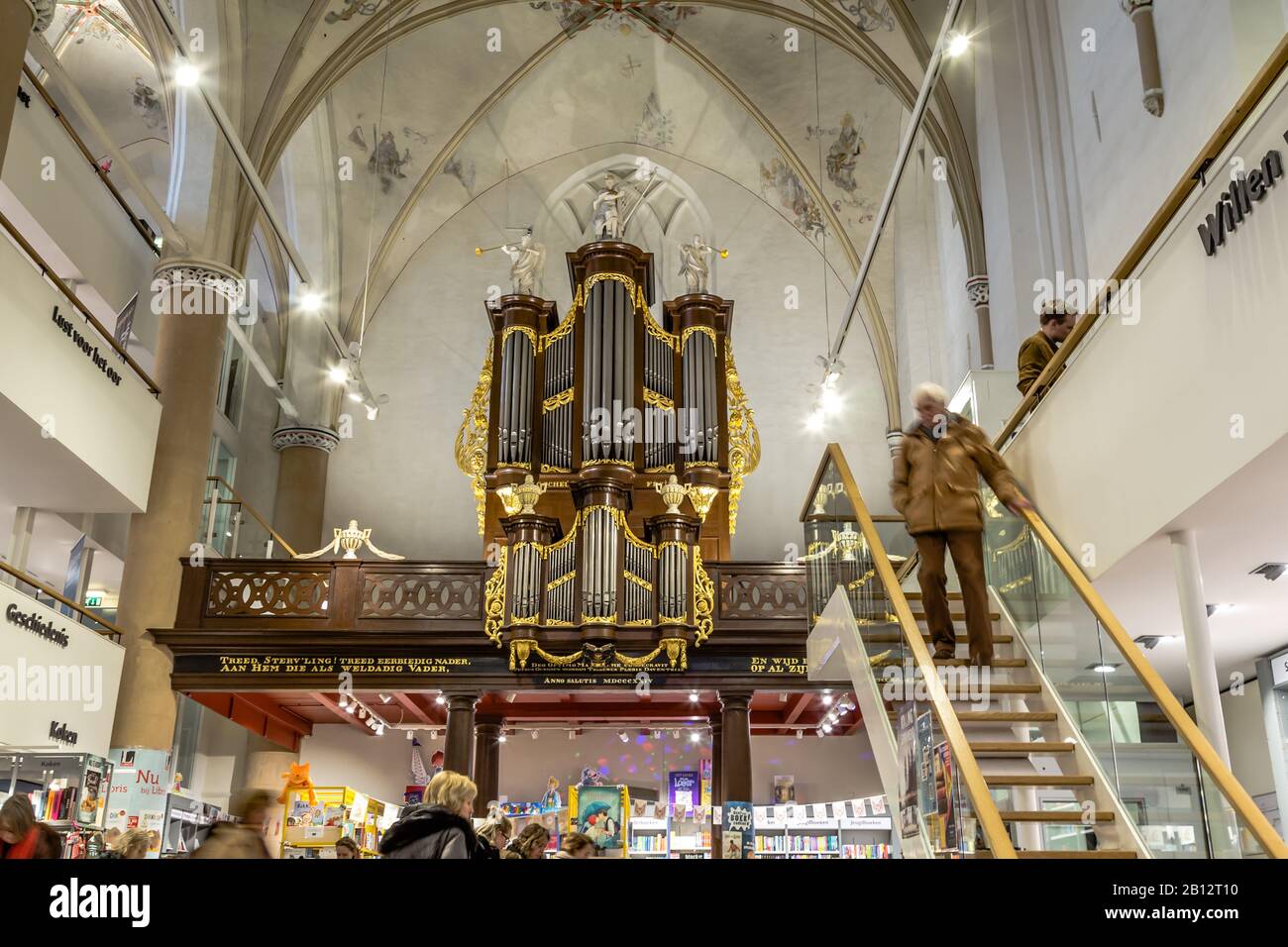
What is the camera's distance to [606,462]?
12.9 meters

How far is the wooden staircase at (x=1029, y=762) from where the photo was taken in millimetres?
5129

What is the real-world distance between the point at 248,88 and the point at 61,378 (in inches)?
238

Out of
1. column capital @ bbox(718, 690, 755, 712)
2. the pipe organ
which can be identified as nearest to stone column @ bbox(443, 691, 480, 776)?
the pipe organ

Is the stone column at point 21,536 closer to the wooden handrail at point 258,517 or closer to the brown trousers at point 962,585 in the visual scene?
the wooden handrail at point 258,517

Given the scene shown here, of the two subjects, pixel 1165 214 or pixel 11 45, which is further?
pixel 11 45

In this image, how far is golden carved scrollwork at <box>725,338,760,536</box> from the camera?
1390cm

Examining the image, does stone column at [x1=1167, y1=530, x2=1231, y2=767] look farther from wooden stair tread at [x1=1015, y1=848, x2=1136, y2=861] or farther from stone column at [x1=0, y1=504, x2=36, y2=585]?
stone column at [x1=0, y1=504, x2=36, y2=585]

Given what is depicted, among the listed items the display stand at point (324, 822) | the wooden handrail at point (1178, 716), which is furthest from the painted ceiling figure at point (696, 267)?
the wooden handrail at point (1178, 716)

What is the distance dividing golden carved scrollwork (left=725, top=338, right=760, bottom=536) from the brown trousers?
7234 mm

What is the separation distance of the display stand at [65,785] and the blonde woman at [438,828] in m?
7.02

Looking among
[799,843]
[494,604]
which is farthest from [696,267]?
[799,843]

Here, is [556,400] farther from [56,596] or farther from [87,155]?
[56,596]

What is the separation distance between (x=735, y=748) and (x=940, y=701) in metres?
7.17
